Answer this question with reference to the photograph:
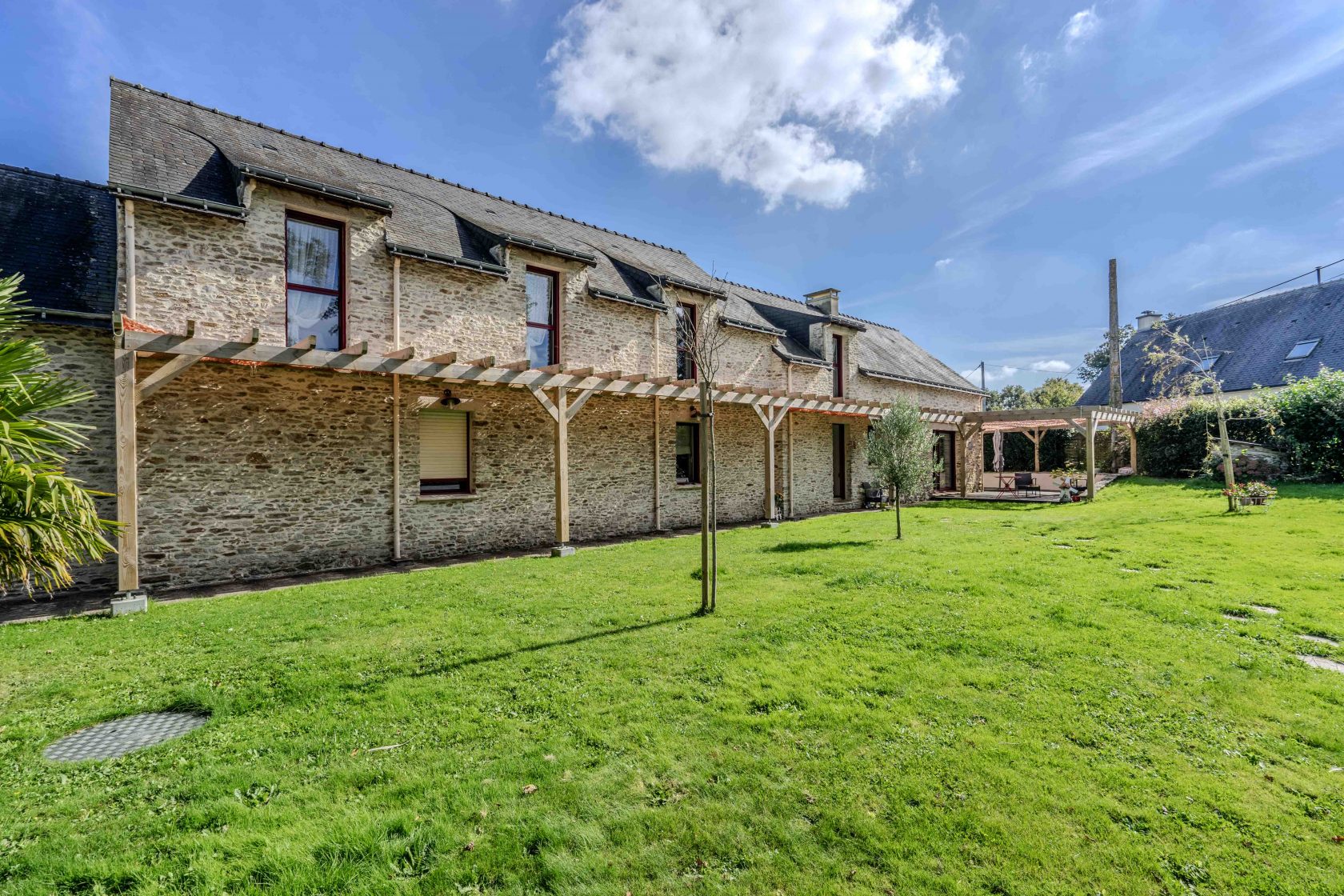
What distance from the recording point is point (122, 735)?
10.7 feet

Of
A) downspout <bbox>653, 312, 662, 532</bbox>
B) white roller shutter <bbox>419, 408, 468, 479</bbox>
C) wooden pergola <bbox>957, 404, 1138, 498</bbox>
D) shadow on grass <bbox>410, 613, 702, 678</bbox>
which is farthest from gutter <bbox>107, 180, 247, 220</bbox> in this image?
wooden pergola <bbox>957, 404, 1138, 498</bbox>

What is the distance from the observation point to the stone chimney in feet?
54.7

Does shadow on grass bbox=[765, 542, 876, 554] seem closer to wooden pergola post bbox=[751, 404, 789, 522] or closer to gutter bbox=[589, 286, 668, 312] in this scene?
wooden pergola post bbox=[751, 404, 789, 522]

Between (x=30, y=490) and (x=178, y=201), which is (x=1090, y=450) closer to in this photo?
(x=30, y=490)

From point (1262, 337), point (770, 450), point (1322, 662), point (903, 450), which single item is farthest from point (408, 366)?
point (1262, 337)

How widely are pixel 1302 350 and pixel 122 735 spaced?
31.7m

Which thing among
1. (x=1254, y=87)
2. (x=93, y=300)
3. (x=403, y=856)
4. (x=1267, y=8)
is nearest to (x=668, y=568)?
(x=403, y=856)

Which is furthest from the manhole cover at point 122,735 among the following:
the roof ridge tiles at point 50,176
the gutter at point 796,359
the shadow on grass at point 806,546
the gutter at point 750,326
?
the gutter at point 796,359

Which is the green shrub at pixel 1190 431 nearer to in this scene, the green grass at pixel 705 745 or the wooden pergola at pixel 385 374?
the green grass at pixel 705 745

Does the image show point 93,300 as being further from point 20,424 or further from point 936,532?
point 936,532

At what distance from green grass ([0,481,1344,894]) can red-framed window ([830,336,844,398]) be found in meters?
11.0

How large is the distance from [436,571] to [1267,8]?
14150mm

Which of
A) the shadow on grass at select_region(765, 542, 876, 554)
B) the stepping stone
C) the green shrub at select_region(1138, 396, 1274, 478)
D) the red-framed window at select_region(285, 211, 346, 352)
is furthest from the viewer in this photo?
the green shrub at select_region(1138, 396, 1274, 478)

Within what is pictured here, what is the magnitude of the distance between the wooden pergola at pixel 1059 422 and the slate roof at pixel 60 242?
20.3m
